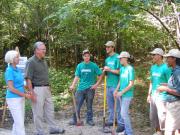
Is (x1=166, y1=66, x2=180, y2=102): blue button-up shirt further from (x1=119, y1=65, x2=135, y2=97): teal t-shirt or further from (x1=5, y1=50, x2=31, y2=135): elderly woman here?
(x1=5, y1=50, x2=31, y2=135): elderly woman

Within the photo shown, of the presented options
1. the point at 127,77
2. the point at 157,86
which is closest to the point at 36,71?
the point at 127,77

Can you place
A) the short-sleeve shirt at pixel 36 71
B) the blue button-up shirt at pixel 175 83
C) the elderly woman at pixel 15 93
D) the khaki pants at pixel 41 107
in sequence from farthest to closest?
1. the khaki pants at pixel 41 107
2. the short-sleeve shirt at pixel 36 71
3. the elderly woman at pixel 15 93
4. the blue button-up shirt at pixel 175 83

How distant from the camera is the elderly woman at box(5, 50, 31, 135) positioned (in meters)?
5.61

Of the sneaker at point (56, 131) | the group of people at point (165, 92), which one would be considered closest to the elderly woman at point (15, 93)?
the sneaker at point (56, 131)

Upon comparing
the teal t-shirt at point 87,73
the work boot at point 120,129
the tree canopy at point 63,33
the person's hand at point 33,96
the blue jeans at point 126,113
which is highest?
the tree canopy at point 63,33

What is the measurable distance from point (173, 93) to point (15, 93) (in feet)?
8.15

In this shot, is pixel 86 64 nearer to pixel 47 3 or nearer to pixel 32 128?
pixel 32 128

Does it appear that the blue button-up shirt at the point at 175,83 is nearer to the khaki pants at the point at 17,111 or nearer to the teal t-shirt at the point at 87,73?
the khaki pants at the point at 17,111

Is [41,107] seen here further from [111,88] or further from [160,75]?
Answer: [160,75]

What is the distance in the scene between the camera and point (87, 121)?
304 inches

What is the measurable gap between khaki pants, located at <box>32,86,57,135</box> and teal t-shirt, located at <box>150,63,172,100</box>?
6.64 feet

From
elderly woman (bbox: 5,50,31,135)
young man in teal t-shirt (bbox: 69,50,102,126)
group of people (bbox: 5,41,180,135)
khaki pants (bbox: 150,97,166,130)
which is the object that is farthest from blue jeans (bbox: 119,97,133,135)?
elderly woman (bbox: 5,50,31,135)

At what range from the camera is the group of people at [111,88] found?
526 cm

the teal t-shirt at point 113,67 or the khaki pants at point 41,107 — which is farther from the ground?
the teal t-shirt at point 113,67
